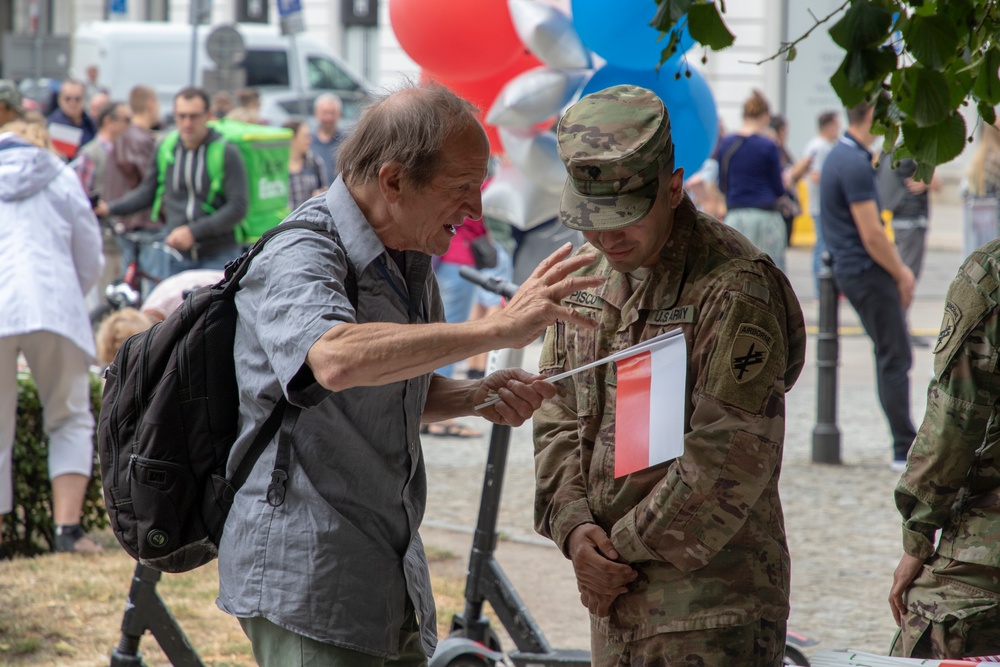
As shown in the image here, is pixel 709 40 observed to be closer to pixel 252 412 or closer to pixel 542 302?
pixel 542 302

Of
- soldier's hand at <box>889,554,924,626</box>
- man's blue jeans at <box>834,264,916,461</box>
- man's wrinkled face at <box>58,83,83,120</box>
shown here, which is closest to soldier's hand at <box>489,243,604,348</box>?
soldier's hand at <box>889,554,924,626</box>

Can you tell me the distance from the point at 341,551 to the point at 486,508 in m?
1.74

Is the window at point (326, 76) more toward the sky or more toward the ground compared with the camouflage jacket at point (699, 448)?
more toward the ground

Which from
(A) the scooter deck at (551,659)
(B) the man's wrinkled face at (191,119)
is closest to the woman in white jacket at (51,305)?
(A) the scooter deck at (551,659)

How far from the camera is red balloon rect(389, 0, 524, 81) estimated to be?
600 cm

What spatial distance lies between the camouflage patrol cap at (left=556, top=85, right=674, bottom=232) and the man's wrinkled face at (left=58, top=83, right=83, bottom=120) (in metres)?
13.5

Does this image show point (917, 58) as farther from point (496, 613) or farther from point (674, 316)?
point (496, 613)

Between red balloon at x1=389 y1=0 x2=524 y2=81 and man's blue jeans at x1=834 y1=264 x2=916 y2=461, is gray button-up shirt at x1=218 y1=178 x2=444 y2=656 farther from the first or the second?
man's blue jeans at x1=834 y1=264 x2=916 y2=461

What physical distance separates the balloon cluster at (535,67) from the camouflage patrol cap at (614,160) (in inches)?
124

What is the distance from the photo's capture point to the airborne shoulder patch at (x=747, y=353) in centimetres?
242

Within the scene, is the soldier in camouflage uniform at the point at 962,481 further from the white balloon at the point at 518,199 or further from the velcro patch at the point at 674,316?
the white balloon at the point at 518,199

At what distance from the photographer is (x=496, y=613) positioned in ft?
13.5

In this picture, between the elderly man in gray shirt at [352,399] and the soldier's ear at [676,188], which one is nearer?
the elderly man in gray shirt at [352,399]

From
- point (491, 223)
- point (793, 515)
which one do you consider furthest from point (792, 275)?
point (793, 515)
